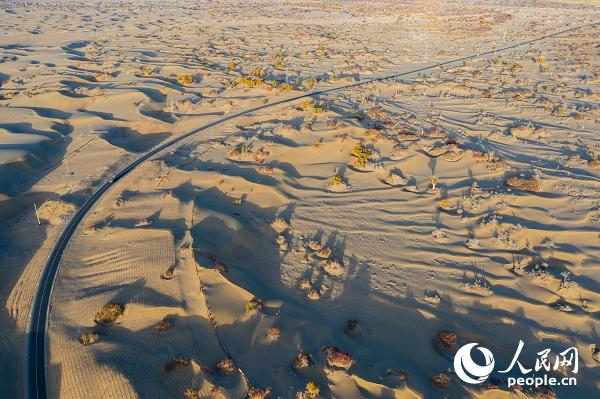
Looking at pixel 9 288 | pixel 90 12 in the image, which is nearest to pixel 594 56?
pixel 9 288

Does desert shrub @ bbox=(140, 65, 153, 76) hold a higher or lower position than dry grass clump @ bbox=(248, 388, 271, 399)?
lower

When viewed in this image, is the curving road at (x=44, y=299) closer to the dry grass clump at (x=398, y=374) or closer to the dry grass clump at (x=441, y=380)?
the dry grass clump at (x=398, y=374)

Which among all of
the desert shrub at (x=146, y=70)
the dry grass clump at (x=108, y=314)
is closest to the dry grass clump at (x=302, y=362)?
the dry grass clump at (x=108, y=314)

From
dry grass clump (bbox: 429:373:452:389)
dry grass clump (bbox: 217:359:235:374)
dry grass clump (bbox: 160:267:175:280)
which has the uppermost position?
dry grass clump (bbox: 429:373:452:389)

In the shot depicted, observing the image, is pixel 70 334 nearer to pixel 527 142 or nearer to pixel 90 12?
pixel 527 142

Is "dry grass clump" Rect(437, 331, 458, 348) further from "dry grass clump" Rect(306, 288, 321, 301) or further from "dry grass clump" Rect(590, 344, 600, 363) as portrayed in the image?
"dry grass clump" Rect(306, 288, 321, 301)

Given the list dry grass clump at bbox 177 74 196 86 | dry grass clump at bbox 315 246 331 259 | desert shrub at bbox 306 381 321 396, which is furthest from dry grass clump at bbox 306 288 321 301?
dry grass clump at bbox 177 74 196 86
